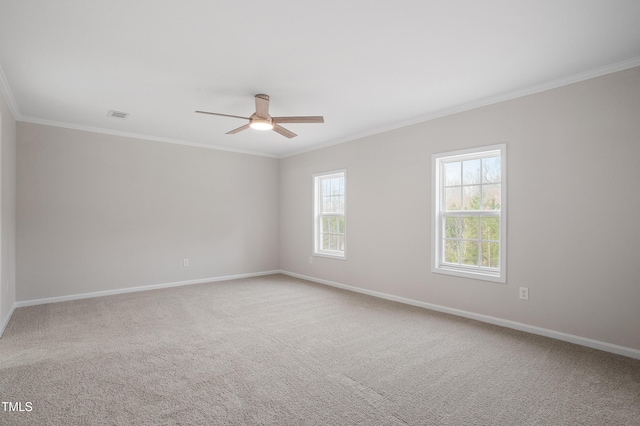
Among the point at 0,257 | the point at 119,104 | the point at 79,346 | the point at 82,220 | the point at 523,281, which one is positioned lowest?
the point at 79,346

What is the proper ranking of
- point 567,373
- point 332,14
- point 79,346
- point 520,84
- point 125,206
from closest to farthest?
point 332,14 < point 567,373 < point 79,346 < point 520,84 < point 125,206

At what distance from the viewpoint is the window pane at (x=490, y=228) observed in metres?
3.87

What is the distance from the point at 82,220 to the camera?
4.93m

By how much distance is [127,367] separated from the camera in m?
2.69

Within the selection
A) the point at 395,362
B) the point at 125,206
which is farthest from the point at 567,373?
the point at 125,206

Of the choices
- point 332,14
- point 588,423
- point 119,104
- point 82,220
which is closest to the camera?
point 588,423

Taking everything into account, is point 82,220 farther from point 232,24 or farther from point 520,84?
point 520,84

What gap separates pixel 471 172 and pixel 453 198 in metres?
0.40

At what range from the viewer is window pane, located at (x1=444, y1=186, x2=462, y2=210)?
4.23m

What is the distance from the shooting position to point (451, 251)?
4324 mm

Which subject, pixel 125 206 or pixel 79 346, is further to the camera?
pixel 125 206

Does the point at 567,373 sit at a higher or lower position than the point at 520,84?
lower

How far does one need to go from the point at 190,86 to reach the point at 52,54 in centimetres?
112

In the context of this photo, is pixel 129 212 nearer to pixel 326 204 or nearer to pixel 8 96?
pixel 8 96
